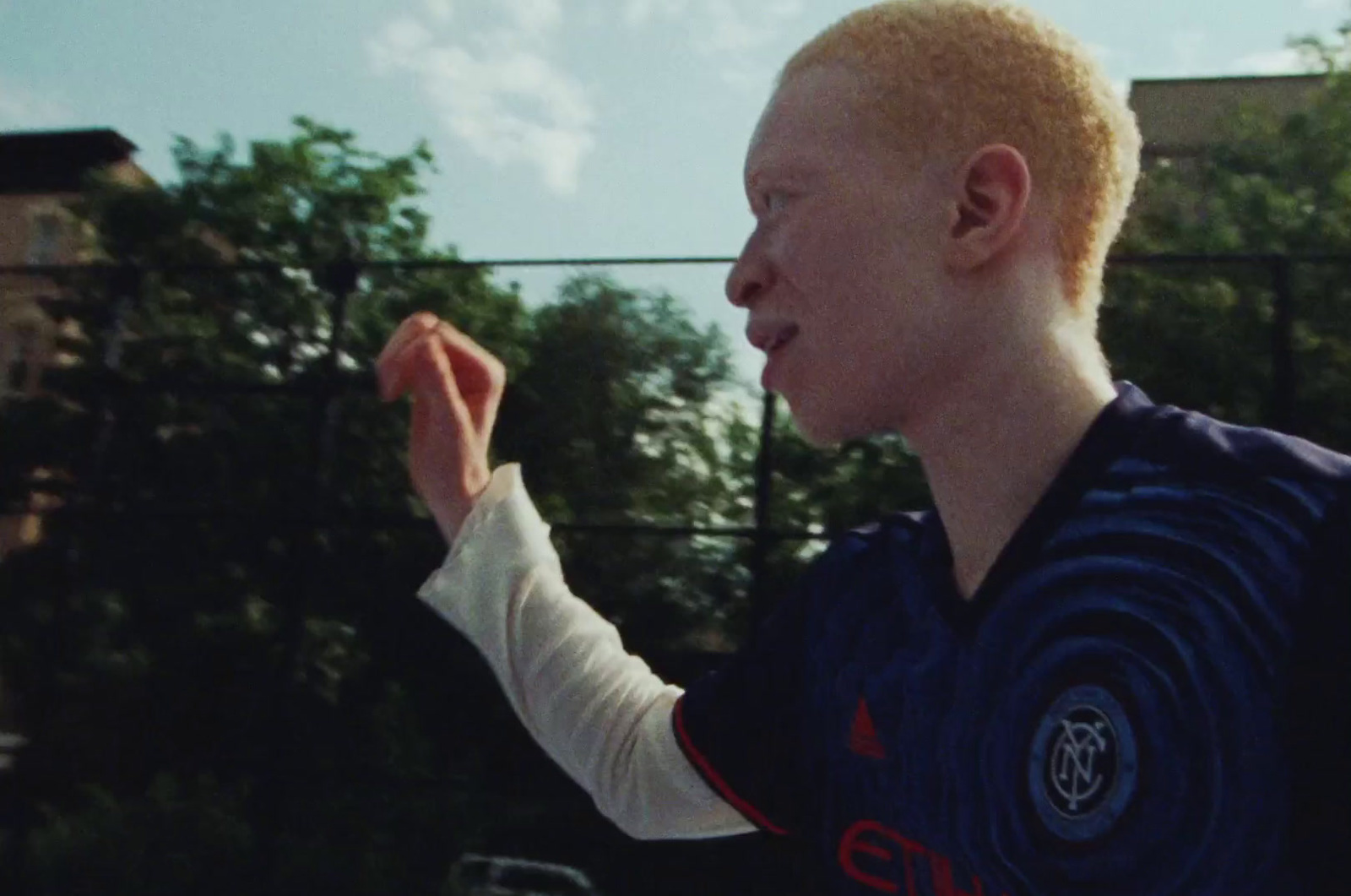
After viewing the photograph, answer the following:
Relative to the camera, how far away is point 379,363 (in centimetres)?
116

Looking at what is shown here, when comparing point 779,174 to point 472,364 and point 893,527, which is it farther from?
point 472,364

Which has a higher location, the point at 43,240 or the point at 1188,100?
the point at 1188,100

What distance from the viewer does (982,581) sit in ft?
2.62

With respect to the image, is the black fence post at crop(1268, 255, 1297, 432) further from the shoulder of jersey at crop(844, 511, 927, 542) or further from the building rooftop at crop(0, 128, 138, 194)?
the building rooftop at crop(0, 128, 138, 194)

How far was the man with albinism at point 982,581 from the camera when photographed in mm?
638

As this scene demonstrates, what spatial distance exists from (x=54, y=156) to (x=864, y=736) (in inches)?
748

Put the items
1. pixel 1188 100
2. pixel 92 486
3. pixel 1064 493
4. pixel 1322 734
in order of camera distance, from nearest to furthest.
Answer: pixel 1322 734, pixel 1064 493, pixel 92 486, pixel 1188 100

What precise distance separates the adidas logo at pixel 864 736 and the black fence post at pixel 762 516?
261cm

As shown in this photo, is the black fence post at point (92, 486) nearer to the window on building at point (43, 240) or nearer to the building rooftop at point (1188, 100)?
the window on building at point (43, 240)

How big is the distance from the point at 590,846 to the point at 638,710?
7.24m

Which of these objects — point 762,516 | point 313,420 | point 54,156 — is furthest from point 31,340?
point 54,156

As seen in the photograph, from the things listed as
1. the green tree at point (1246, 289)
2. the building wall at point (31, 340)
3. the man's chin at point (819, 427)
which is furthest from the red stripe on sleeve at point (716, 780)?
the building wall at point (31, 340)

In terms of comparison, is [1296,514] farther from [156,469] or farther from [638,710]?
[156,469]

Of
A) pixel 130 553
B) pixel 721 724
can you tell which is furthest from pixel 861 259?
pixel 130 553
